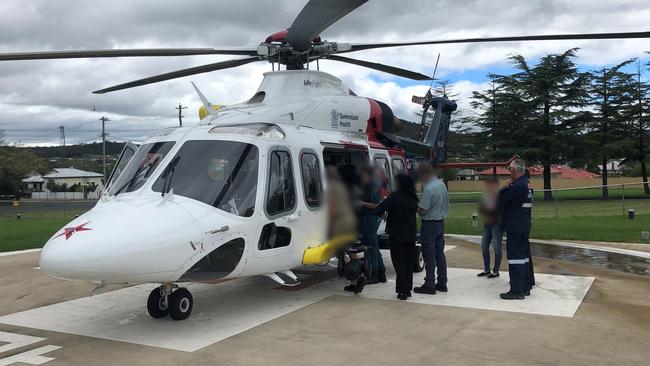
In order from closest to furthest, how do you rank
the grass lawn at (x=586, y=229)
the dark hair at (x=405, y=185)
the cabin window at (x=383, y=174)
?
1. the dark hair at (x=405, y=185)
2. the cabin window at (x=383, y=174)
3. the grass lawn at (x=586, y=229)

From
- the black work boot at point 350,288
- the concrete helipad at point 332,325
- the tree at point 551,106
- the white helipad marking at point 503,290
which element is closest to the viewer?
the concrete helipad at point 332,325

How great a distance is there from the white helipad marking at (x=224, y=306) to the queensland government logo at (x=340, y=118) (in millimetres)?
2613

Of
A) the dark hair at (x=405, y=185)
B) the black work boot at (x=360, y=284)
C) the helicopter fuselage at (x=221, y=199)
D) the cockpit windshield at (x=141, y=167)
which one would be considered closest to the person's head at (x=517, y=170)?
the dark hair at (x=405, y=185)

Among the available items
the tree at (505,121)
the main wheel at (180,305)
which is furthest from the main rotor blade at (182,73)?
the tree at (505,121)

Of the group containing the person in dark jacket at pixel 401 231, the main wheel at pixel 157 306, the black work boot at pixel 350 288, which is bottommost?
the black work boot at pixel 350 288

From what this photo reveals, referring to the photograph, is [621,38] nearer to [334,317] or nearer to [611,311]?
[611,311]

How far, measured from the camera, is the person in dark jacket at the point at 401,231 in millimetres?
7328

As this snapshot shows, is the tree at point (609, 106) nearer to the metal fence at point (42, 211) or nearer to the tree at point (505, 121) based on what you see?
the tree at point (505, 121)

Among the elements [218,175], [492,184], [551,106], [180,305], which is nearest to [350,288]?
[492,184]

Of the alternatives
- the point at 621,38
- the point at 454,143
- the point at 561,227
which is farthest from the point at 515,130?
the point at 621,38

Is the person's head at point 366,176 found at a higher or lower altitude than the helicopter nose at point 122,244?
higher

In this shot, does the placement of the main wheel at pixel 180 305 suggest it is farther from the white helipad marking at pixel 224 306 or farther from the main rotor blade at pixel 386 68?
the main rotor blade at pixel 386 68

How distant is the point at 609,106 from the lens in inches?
1753

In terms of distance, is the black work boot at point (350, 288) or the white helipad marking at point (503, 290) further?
the black work boot at point (350, 288)
